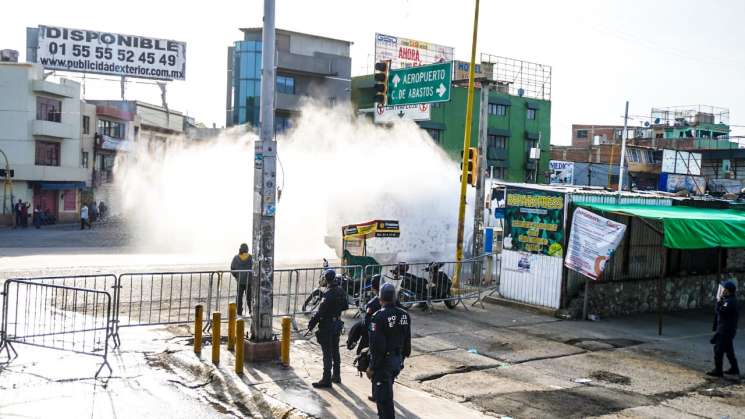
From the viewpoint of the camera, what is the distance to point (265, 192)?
10.2m

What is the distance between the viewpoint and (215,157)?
1480 inches

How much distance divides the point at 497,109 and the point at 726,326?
48.6 metres

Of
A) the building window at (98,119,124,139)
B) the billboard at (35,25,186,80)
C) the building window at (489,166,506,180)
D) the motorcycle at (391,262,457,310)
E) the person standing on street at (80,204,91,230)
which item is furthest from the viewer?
the building window at (489,166,506,180)

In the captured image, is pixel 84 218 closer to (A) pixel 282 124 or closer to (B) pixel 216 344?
(A) pixel 282 124

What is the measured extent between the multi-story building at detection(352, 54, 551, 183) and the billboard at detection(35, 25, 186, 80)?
1481cm

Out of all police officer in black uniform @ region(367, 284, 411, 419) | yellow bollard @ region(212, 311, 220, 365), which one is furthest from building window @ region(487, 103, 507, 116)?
police officer in black uniform @ region(367, 284, 411, 419)

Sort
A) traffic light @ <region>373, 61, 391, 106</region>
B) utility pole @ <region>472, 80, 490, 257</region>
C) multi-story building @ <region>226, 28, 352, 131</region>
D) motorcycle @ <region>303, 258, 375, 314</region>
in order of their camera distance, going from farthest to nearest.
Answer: multi-story building @ <region>226, 28, 352, 131</region> → utility pole @ <region>472, 80, 490, 257</region> → traffic light @ <region>373, 61, 391, 106</region> → motorcycle @ <region>303, 258, 375, 314</region>

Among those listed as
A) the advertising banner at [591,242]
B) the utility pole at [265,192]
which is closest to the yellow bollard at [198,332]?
the utility pole at [265,192]

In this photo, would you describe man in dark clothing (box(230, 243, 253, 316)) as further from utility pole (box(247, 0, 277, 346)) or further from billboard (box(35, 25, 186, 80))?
billboard (box(35, 25, 186, 80))

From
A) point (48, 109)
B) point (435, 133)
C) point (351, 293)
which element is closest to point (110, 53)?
point (48, 109)

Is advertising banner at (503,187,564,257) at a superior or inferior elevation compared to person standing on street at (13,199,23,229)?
superior

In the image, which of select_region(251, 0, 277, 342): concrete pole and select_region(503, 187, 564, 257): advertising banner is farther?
select_region(503, 187, 564, 257): advertising banner

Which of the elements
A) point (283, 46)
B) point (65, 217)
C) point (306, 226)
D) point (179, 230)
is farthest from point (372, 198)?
point (283, 46)

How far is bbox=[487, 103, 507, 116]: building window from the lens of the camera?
57906 millimetres
